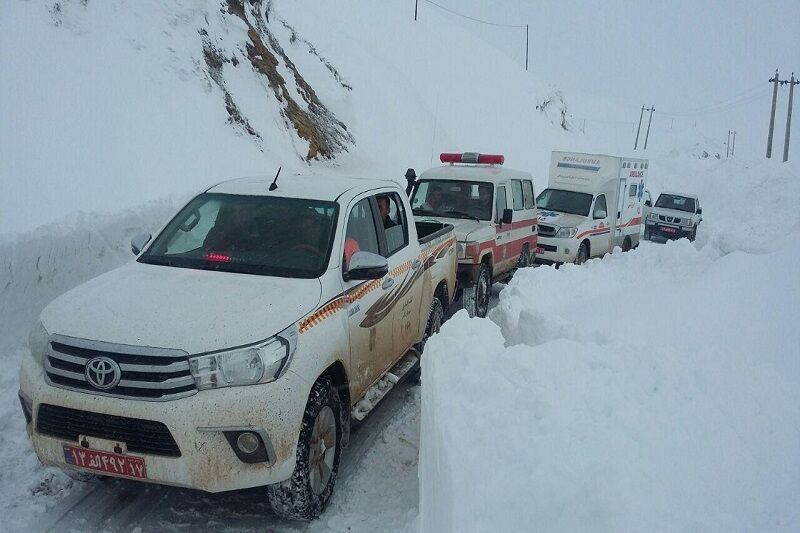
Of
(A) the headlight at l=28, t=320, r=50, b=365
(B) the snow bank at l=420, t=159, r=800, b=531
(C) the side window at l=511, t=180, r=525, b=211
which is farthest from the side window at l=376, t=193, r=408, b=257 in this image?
(C) the side window at l=511, t=180, r=525, b=211

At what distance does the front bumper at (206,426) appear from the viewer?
3.38 meters

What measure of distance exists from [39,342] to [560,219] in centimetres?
1131

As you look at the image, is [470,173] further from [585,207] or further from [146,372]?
[146,372]

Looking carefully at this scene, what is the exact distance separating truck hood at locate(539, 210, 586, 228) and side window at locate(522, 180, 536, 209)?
1541 mm

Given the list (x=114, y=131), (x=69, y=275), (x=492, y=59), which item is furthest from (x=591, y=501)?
(x=492, y=59)

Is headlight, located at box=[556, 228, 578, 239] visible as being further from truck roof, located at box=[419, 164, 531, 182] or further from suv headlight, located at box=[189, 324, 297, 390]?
suv headlight, located at box=[189, 324, 297, 390]

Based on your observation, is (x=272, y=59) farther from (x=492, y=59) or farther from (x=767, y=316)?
(x=492, y=59)

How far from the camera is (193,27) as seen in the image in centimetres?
1513

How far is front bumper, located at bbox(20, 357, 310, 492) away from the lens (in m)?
3.38

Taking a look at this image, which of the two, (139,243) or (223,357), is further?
(139,243)

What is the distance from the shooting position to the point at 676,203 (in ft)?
73.6

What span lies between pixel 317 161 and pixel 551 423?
14914mm

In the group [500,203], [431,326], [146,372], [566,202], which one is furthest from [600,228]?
[146,372]

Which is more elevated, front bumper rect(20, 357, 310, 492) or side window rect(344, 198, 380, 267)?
side window rect(344, 198, 380, 267)
